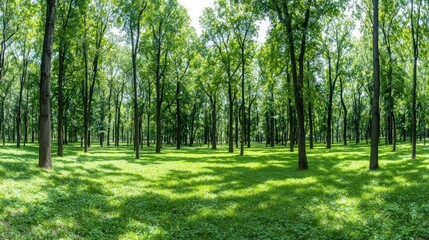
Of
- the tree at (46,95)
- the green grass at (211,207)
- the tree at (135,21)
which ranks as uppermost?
the tree at (135,21)

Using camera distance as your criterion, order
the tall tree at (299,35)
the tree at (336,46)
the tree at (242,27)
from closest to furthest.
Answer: the tall tree at (299,35), the tree at (242,27), the tree at (336,46)

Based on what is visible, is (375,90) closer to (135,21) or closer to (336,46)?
(135,21)

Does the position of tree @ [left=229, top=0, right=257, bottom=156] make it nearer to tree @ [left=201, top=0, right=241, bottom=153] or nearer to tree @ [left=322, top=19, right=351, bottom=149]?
tree @ [left=201, top=0, right=241, bottom=153]

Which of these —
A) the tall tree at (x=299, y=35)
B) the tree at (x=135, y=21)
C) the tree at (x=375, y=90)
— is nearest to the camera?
the tree at (x=375, y=90)

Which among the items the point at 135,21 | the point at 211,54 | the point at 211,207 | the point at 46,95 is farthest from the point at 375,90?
the point at 211,54

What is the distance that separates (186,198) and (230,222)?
11.0 ft

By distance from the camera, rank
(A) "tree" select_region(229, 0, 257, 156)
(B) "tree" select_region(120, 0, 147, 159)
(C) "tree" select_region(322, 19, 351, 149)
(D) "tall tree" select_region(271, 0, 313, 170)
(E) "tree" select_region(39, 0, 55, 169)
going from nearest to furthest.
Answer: (E) "tree" select_region(39, 0, 55, 169) < (D) "tall tree" select_region(271, 0, 313, 170) < (B) "tree" select_region(120, 0, 147, 159) < (A) "tree" select_region(229, 0, 257, 156) < (C) "tree" select_region(322, 19, 351, 149)

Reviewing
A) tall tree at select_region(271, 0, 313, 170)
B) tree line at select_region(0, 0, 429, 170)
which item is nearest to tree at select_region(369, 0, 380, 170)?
tree line at select_region(0, 0, 429, 170)

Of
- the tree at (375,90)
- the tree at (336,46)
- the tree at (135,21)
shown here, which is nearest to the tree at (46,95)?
the tree at (135,21)

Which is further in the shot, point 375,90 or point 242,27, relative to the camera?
point 242,27

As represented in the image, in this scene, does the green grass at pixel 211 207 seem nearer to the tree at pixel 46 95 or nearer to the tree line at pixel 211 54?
the tree at pixel 46 95

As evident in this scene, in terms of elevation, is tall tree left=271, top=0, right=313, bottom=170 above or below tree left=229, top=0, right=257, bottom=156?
below

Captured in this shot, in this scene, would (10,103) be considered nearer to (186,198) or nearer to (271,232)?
(186,198)

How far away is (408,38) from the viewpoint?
27188 mm
